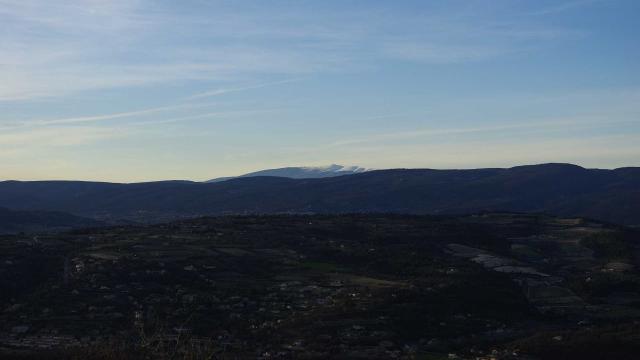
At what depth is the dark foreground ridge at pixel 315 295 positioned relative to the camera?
53781mm

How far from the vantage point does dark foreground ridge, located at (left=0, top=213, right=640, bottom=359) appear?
53.8 metres

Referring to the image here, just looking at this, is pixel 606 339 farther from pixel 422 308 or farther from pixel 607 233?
pixel 607 233

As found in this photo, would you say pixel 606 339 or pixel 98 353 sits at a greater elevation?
pixel 98 353

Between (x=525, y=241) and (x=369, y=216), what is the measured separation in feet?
133

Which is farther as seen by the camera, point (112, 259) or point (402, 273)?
point (402, 273)

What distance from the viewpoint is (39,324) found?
194 ft

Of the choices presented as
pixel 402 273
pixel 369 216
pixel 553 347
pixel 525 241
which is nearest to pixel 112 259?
pixel 402 273

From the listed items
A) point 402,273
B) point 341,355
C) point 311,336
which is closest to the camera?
point 341,355

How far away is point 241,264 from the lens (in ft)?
294

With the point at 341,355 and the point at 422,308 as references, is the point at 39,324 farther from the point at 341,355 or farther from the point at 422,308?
the point at 422,308

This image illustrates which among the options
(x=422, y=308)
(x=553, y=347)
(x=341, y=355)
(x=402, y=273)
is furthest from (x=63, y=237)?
(x=553, y=347)

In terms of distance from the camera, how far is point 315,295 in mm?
73688

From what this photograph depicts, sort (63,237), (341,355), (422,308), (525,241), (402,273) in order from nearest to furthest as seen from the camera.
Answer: (341,355)
(422,308)
(402,273)
(63,237)
(525,241)

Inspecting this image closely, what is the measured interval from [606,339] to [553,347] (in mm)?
4609
